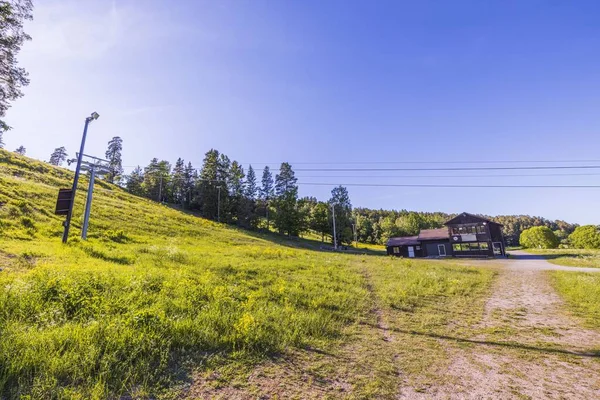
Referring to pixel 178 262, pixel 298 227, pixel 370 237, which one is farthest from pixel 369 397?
pixel 370 237

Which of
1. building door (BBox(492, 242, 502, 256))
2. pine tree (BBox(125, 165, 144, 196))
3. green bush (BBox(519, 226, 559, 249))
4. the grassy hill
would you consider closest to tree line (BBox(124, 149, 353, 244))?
pine tree (BBox(125, 165, 144, 196))

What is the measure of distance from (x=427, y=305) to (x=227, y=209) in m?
51.9

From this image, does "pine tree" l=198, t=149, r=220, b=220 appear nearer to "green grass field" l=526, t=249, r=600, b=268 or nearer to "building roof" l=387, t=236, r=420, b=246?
"building roof" l=387, t=236, r=420, b=246

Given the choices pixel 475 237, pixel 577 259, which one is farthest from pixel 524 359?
pixel 475 237

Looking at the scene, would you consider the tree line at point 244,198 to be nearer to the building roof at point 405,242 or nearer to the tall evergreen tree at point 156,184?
the tall evergreen tree at point 156,184

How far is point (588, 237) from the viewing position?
229 ft

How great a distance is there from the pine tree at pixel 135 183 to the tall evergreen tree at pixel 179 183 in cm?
802

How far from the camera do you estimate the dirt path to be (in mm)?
4770

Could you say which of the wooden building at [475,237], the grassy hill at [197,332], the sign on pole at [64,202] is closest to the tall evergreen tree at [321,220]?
the wooden building at [475,237]

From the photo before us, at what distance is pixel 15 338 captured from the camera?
4523 mm

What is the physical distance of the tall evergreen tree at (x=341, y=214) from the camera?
202 feet

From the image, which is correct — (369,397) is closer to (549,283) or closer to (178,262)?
(178,262)

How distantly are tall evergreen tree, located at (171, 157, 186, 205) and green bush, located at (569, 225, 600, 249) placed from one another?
352 ft

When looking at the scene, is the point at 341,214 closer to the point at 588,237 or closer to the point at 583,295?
the point at 583,295
